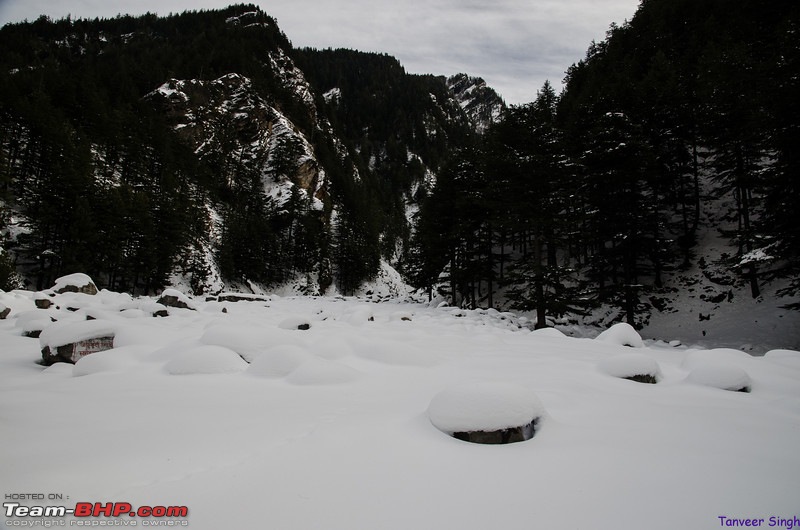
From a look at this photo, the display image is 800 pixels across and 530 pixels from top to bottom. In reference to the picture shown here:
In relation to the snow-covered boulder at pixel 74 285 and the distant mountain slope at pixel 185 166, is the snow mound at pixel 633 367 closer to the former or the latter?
the snow-covered boulder at pixel 74 285

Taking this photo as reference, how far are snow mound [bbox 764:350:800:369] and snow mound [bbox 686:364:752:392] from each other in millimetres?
2035

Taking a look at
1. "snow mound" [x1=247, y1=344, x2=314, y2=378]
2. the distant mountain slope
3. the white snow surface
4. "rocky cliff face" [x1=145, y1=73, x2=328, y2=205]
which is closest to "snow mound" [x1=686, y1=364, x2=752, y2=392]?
"snow mound" [x1=247, y1=344, x2=314, y2=378]

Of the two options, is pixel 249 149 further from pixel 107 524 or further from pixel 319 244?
pixel 107 524

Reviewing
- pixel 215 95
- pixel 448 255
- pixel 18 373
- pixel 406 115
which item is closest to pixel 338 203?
pixel 215 95

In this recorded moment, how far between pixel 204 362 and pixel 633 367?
5590mm

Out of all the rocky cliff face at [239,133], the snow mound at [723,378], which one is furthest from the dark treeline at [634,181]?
the rocky cliff face at [239,133]

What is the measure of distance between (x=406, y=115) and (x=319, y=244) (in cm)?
10003

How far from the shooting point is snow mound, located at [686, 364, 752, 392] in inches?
156

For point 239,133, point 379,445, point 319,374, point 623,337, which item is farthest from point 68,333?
point 239,133

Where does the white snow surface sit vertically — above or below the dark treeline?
below

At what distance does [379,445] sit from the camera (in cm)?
236

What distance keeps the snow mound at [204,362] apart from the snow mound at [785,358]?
8.12 meters

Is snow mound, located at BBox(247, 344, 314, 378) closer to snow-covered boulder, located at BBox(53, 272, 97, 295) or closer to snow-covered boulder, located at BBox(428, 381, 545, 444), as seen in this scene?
snow-covered boulder, located at BBox(428, 381, 545, 444)

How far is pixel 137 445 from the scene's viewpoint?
2.21 metres
